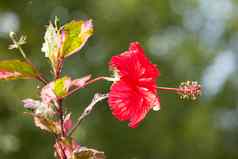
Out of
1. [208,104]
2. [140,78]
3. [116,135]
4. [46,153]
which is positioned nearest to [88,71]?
[116,135]

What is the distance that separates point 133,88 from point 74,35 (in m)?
0.20

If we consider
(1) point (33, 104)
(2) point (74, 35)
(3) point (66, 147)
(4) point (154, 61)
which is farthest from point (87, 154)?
(4) point (154, 61)

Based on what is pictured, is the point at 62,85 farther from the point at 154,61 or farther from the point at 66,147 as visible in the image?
the point at 154,61

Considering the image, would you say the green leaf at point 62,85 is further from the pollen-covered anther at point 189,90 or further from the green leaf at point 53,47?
the pollen-covered anther at point 189,90

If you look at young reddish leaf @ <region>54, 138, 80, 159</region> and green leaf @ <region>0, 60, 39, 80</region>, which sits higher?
green leaf @ <region>0, 60, 39, 80</region>

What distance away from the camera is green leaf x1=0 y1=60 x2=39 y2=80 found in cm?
171

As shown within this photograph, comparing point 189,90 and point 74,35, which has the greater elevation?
point 74,35

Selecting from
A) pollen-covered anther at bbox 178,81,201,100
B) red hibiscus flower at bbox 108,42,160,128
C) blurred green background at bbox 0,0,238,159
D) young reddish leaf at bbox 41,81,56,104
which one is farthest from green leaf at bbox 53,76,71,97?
blurred green background at bbox 0,0,238,159

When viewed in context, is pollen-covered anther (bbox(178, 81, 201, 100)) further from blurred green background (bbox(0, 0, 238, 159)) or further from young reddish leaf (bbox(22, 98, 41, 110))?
blurred green background (bbox(0, 0, 238, 159))

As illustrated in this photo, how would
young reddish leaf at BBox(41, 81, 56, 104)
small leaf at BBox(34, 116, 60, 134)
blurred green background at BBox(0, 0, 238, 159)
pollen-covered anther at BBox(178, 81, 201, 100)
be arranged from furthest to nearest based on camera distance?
blurred green background at BBox(0, 0, 238, 159) → pollen-covered anther at BBox(178, 81, 201, 100) → small leaf at BBox(34, 116, 60, 134) → young reddish leaf at BBox(41, 81, 56, 104)

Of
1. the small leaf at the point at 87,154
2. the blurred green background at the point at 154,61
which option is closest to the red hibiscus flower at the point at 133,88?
the small leaf at the point at 87,154

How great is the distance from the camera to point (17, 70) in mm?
1713

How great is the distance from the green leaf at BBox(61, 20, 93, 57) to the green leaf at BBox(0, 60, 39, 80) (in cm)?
10

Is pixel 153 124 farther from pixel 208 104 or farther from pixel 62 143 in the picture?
pixel 62 143
